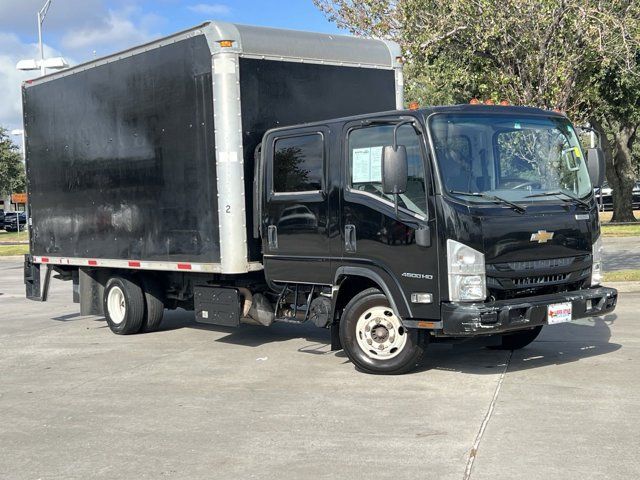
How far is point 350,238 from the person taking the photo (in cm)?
810

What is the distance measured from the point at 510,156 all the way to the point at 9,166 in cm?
5445

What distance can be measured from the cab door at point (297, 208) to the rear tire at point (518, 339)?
217 cm

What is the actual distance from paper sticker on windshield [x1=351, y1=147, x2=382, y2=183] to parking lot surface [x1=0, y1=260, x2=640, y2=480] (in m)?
1.86

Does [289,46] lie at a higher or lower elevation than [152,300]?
higher

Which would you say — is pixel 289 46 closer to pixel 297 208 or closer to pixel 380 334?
pixel 297 208

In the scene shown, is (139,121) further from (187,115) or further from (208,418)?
(208,418)

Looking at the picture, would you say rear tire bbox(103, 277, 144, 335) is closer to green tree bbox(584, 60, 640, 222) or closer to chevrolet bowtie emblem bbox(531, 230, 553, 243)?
chevrolet bowtie emblem bbox(531, 230, 553, 243)

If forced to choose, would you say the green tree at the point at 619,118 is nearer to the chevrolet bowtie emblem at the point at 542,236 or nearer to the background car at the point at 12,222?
the chevrolet bowtie emblem at the point at 542,236

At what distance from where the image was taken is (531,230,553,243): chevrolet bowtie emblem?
754 cm

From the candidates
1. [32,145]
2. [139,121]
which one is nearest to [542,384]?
[139,121]

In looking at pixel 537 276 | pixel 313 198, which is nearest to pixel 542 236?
pixel 537 276

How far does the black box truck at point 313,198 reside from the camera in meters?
7.44

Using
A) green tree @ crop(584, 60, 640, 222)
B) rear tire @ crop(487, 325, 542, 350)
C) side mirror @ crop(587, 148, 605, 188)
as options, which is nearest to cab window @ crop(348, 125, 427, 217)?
side mirror @ crop(587, 148, 605, 188)

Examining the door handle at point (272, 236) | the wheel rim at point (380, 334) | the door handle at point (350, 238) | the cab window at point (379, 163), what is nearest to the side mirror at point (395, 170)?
the cab window at point (379, 163)
